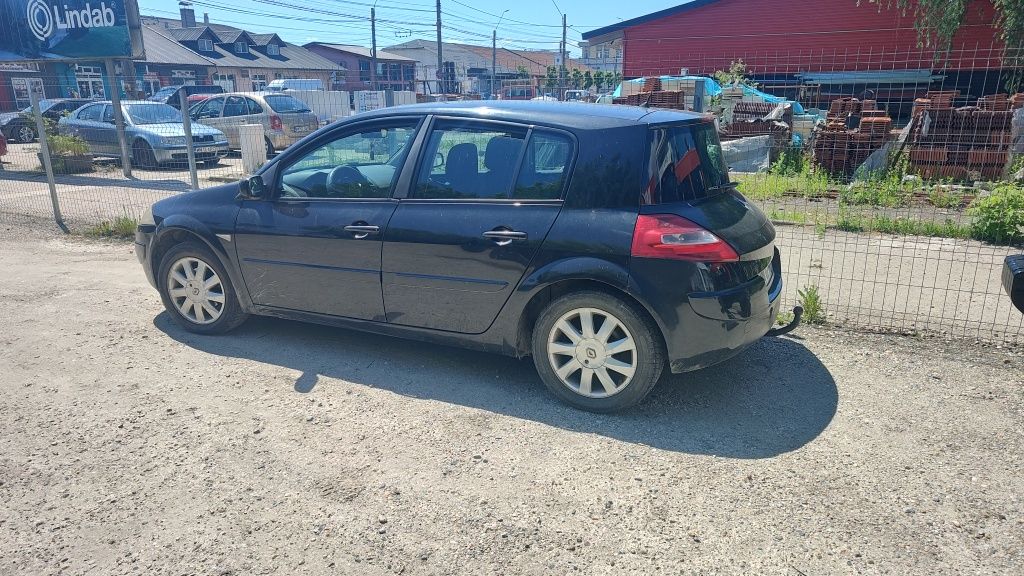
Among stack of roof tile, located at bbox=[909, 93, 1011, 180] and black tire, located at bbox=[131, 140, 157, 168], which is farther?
black tire, located at bbox=[131, 140, 157, 168]

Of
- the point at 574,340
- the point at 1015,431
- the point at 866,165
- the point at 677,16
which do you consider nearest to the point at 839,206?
the point at 866,165

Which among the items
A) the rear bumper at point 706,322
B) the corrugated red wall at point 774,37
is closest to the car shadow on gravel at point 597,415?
the rear bumper at point 706,322

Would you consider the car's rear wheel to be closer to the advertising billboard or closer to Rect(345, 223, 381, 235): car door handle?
the advertising billboard

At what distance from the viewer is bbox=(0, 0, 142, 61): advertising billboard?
51.6 ft

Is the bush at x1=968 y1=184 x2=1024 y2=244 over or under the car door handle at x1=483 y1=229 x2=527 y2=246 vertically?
under

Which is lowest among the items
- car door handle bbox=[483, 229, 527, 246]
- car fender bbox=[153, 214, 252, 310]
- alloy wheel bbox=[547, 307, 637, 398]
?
alloy wheel bbox=[547, 307, 637, 398]

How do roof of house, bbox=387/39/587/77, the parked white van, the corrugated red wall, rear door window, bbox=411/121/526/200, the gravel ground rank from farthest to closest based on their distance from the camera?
1. roof of house, bbox=387/39/587/77
2. the parked white van
3. the corrugated red wall
4. rear door window, bbox=411/121/526/200
5. the gravel ground

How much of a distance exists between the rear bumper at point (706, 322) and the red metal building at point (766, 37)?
2167 cm

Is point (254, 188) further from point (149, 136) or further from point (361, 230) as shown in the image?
point (149, 136)

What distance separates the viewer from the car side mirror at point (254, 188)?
4910 millimetres

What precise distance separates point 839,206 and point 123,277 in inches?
356

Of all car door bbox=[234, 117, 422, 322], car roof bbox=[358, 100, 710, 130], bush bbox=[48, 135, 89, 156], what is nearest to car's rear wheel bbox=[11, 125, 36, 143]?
bush bbox=[48, 135, 89, 156]

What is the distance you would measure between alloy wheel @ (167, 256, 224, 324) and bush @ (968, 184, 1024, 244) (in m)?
8.06

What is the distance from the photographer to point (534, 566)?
9.29ft
